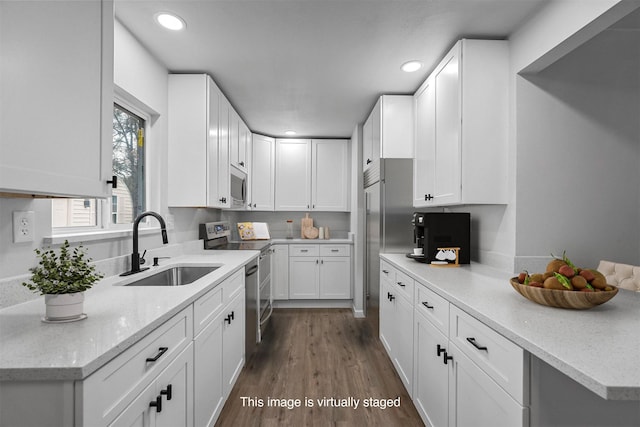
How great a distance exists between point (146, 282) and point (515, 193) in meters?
2.24

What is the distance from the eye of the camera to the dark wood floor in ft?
6.36

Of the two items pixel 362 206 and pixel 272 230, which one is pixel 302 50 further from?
pixel 272 230

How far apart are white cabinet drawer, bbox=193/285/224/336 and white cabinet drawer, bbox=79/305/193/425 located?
0.54ft

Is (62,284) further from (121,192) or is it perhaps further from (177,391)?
(121,192)

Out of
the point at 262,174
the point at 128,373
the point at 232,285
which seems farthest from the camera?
the point at 262,174

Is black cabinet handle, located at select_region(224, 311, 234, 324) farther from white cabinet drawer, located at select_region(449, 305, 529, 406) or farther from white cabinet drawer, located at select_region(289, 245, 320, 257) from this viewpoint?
white cabinet drawer, located at select_region(289, 245, 320, 257)

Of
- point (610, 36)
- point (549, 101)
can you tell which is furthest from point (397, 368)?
point (610, 36)

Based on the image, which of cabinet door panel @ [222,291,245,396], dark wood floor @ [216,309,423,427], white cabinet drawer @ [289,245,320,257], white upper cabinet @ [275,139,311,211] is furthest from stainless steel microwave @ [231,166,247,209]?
dark wood floor @ [216,309,423,427]

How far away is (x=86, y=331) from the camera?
3.03 ft

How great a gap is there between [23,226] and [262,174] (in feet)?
10.8

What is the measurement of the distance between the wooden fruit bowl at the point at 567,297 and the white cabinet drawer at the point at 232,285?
5.12 feet

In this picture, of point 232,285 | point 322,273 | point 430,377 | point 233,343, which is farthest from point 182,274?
point 322,273

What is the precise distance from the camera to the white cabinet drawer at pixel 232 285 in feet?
6.33

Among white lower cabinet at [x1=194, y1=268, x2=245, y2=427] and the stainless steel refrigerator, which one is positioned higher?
the stainless steel refrigerator
